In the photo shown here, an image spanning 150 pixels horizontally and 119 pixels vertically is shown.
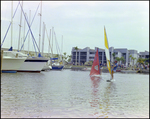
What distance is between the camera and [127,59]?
504 ft

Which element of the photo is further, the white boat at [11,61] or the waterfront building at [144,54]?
the waterfront building at [144,54]

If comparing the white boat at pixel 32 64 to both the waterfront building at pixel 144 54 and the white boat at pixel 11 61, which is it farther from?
the waterfront building at pixel 144 54

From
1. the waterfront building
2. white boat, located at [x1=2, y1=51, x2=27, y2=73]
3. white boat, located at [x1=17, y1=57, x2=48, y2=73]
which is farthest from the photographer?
the waterfront building

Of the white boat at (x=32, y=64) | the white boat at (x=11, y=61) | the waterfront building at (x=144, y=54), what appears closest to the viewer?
the white boat at (x=11, y=61)

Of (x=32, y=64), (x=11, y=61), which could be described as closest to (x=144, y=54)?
(x=32, y=64)

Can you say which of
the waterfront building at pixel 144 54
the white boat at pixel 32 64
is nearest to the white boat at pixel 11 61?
the white boat at pixel 32 64

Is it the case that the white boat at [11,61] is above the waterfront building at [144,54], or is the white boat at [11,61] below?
below

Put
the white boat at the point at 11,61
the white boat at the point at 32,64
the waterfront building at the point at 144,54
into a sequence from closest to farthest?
the white boat at the point at 11,61 → the white boat at the point at 32,64 → the waterfront building at the point at 144,54

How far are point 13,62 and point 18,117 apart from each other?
35.8 metres

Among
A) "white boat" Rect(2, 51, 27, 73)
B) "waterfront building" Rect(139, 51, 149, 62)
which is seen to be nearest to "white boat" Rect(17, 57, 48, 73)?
"white boat" Rect(2, 51, 27, 73)

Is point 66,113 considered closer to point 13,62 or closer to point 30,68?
point 13,62

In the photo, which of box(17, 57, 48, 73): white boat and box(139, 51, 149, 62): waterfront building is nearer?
box(17, 57, 48, 73): white boat

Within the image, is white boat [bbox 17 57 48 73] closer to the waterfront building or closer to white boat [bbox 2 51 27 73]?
white boat [bbox 2 51 27 73]

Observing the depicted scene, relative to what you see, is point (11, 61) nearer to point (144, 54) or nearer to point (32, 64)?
point (32, 64)
